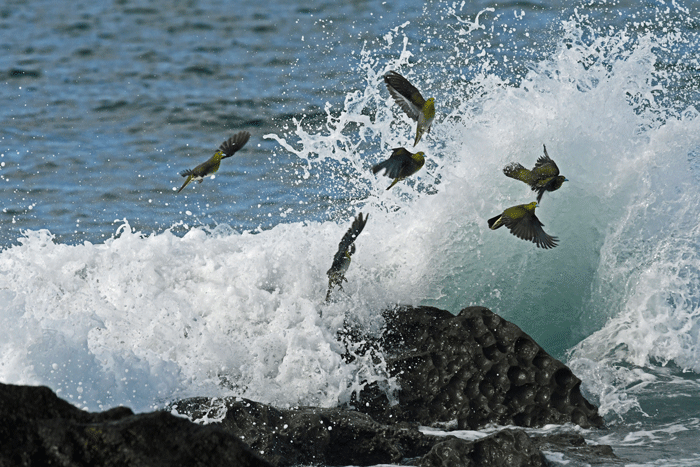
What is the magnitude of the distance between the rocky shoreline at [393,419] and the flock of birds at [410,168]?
673mm

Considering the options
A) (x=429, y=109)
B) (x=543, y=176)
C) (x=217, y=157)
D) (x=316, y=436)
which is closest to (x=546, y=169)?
(x=543, y=176)

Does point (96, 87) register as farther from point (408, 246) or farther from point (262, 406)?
point (262, 406)

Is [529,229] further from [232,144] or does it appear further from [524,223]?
[232,144]

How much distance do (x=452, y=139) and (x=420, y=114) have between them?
2530mm

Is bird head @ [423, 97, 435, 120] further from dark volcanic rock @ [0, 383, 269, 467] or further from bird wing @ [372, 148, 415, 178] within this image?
dark volcanic rock @ [0, 383, 269, 467]

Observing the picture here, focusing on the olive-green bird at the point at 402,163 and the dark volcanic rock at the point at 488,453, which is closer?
the dark volcanic rock at the point at 488,453

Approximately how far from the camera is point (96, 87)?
1248cm

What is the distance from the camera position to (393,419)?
4688mm

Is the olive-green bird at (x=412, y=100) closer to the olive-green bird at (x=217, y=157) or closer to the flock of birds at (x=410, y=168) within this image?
the flock of birds at (x=410, y=168)

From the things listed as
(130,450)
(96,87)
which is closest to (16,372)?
(130,450)

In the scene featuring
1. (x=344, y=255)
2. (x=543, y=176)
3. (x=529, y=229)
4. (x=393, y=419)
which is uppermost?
(x=543, y=176)

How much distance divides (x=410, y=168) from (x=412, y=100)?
1.20 ft

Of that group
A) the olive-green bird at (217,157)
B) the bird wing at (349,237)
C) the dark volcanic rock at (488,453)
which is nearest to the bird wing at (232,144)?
the olive-green bird at (217,157)

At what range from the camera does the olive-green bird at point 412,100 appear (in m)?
4.24
